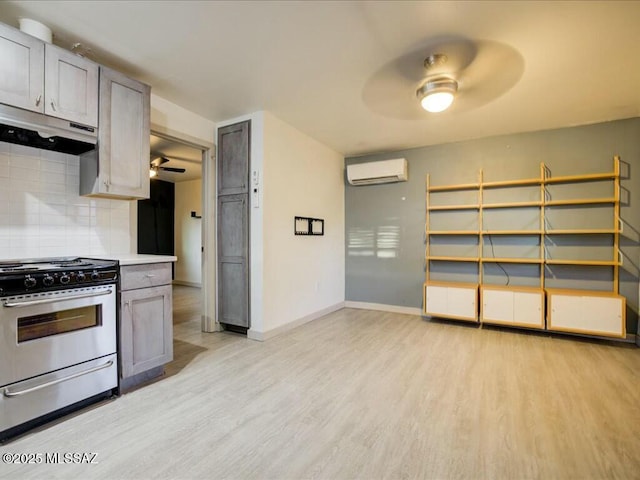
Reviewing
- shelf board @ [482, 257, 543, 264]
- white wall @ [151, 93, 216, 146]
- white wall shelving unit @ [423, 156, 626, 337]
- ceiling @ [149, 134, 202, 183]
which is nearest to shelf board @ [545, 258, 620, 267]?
white wall shelving unit @ [423, 156, 626, 337]

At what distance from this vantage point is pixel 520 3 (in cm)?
182

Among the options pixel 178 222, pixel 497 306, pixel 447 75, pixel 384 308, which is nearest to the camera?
pixel 447 75

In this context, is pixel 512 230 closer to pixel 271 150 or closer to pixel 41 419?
pixel 271 150

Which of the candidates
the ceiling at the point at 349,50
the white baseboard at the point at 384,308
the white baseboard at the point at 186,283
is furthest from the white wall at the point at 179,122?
the white baseboard at the point at 186,283

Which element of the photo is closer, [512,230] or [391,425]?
[391,425]

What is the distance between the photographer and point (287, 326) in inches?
147

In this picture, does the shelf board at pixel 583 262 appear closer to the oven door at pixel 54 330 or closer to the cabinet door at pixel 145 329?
the cabinet door at pixel 145 329

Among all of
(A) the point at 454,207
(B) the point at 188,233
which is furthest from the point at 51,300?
(B) the point at 188,233

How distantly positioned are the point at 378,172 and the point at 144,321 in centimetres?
360

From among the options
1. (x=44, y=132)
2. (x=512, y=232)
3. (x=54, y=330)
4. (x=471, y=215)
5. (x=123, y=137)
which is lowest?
(x=54, y=330)

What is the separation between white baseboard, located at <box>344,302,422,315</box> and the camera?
4566mm

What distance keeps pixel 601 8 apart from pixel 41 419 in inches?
165

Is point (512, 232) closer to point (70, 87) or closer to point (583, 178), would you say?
point (583, 178)


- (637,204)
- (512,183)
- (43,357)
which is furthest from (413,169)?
(43,357)
